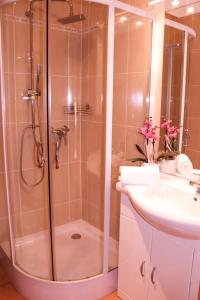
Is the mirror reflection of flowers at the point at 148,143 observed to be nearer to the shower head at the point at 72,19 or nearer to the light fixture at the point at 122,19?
the light fixture at the point at 122,19

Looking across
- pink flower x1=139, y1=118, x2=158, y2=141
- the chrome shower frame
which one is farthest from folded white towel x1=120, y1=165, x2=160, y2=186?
the chrome shower frame

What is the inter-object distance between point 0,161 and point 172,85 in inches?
60.1

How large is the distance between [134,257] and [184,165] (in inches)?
28.3

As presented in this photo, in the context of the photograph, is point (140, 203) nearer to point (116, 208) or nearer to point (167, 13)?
point (116, 208)

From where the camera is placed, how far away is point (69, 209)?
2.66 m

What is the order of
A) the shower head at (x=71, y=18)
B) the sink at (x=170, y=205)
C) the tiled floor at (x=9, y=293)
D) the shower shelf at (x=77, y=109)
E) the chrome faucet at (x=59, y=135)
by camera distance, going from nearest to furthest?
the sink at (x=170, y=205) < the tiled floor at (x=9, y=293) < the shower head at (x=71, y=18) < the chrome faucet at (x=59, y=135) < the shower shelf at (x=77, y=109)

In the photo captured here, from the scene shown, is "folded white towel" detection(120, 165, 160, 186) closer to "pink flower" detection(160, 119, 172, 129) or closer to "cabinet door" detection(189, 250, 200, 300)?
"pink flower" detection(160, 119, 172, 129)

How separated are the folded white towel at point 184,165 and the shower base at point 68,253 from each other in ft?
2.44

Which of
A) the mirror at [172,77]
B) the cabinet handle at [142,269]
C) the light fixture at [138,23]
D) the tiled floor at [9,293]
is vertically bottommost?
the tiled floor at [9,293]

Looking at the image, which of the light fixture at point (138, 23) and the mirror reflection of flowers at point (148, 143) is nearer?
the mirror reflection of flowers at point (148, 143)

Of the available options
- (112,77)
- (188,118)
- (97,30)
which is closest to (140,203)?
(188,118)

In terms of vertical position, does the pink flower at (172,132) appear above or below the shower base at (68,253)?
above

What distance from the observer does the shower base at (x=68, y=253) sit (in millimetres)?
1936

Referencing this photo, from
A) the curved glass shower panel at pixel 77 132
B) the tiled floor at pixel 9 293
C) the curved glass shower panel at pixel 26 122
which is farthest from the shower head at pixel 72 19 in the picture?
the tiled floor at pixel 9 293
